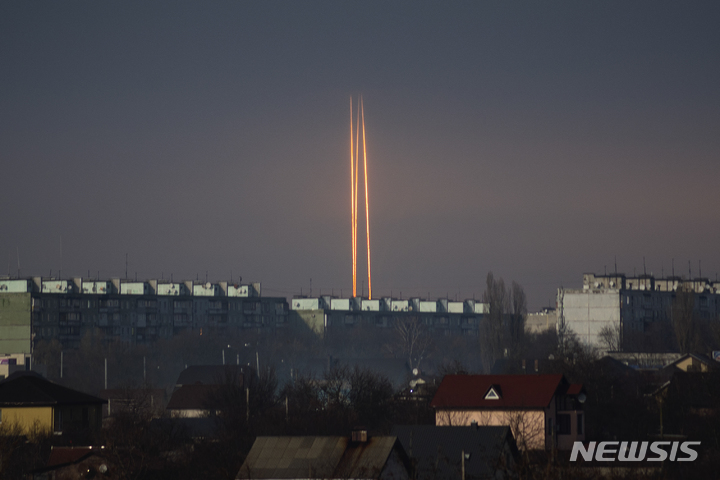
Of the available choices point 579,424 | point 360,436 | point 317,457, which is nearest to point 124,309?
point 579,424

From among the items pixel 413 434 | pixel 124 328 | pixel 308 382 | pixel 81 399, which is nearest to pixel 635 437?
pixel 413 434

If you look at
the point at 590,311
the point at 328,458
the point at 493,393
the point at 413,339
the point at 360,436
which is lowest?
the point at 413,339

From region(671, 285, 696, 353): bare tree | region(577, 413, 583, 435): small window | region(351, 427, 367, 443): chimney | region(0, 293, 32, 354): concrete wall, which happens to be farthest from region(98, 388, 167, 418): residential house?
region(671, 285, 696, 353): bare tree

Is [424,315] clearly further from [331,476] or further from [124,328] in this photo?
[331,476]

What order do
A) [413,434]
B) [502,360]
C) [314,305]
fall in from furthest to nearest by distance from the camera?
[314,305] < [502,360] < [413,434]

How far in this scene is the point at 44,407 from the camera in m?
48.4

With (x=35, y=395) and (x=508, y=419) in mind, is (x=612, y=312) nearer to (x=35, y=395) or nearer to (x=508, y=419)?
(x=508, y=419)

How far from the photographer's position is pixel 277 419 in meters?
47.7

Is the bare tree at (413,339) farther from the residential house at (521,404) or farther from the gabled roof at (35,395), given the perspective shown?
the residential house at (521,404)

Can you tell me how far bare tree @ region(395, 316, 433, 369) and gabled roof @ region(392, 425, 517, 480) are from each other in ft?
346

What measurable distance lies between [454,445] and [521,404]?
1122 cm

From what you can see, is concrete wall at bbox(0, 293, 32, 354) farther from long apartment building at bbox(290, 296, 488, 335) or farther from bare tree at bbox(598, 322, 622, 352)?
bare tree at bbox(598, 322, 622, 352)

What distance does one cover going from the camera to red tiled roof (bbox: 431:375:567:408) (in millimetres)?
44906

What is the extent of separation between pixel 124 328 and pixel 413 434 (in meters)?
96.7
